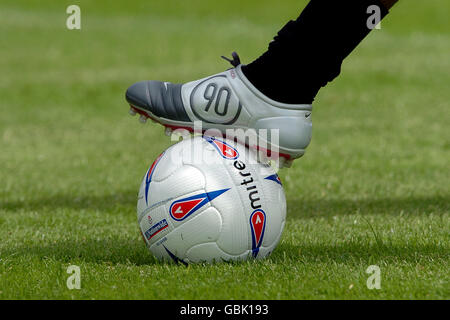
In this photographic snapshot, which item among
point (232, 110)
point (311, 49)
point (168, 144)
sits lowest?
point (168, 144)

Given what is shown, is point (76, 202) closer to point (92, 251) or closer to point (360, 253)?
point (92, 251)

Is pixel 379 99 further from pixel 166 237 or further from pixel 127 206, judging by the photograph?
pixel 166 237

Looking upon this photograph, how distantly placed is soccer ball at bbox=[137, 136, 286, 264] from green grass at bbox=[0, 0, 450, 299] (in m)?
0.15

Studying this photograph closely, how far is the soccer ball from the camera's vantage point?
4.61m

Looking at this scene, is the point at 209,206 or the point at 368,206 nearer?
the point at 209,206

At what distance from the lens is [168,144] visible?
13.2 meters

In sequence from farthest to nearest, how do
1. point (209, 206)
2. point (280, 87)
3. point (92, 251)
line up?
1. point (92, 251)
2. point (280, 87)
3. point (209, 206)

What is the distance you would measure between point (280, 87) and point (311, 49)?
360mm

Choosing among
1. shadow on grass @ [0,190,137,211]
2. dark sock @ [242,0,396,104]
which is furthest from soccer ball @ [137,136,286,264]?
shadow on grass @ [0,190,137,211]

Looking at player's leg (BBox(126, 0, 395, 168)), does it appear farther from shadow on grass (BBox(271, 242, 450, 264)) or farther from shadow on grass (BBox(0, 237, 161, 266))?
shadow on grass (BBox(0, 237, 161, 266))

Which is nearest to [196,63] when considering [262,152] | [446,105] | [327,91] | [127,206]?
[327,91]

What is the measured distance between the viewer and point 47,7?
34.8m

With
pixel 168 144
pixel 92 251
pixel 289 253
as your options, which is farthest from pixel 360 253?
pixel 168 144

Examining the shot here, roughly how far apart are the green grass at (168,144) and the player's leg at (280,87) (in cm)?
102
